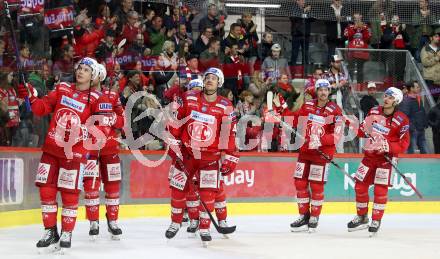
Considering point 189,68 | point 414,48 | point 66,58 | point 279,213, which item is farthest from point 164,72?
point 414,48

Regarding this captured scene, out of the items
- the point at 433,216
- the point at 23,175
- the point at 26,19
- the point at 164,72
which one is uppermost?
the point at 26,19

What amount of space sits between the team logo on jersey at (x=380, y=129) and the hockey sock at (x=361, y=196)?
0.70 metres

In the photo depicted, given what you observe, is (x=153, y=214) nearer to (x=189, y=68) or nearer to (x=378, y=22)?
(x=189, y=68)

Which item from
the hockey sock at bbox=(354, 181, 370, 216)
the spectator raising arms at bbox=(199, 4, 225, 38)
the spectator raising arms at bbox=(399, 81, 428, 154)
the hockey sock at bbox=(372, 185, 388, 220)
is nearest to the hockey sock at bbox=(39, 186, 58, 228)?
the hockey sock at bbox=(372, 185, 388, 220)

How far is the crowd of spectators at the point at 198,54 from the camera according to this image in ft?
37.6

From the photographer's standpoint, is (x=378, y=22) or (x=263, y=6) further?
(x=378, y=22)

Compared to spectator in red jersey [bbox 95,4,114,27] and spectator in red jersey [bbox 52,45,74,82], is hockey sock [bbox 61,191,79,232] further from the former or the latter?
spectator in red jersey [bbox 95,4,114,27]

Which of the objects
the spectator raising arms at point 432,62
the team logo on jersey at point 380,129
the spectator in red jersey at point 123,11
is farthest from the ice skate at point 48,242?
the spectator raising arms at point 432,62

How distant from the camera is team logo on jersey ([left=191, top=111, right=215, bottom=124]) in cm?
922

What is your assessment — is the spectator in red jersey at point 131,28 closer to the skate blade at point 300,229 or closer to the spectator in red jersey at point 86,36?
the spectator in red jersey at point 86,36

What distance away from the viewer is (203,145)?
918 cm

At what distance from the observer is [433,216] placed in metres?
13.9

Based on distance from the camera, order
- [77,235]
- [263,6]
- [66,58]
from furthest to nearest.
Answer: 1. [263,6]
2. [66,58]
3. [77,235]

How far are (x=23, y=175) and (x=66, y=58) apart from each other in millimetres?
2038
